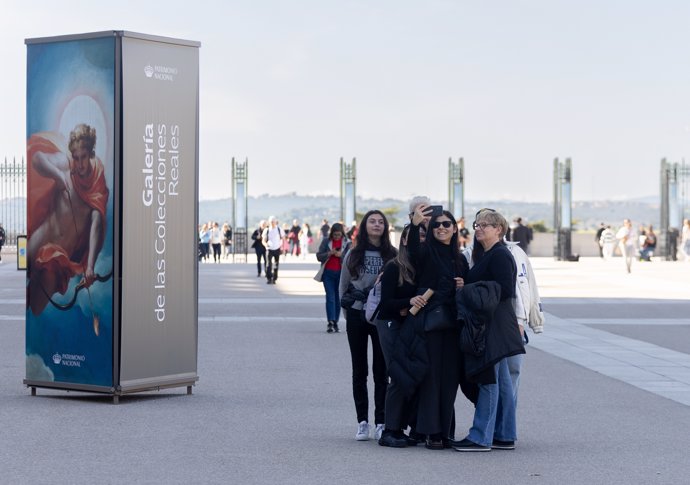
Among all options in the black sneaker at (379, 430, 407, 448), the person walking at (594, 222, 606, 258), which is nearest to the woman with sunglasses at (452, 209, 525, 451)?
the black sneaker at (379, 430, 407, 448)

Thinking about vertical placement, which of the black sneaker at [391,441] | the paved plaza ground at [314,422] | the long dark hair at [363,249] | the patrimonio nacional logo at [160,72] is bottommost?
the paved plaza ground at [314,422]

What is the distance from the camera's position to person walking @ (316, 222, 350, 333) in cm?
1708

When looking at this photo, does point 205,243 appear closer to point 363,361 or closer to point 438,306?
point 363,361

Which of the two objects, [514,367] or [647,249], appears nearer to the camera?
[514,367]

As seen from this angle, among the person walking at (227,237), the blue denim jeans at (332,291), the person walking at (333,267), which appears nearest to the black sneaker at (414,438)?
the person walking at (333,267)

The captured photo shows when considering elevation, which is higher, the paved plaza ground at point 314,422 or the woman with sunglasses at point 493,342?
the woman with sunglasses at point 493,342

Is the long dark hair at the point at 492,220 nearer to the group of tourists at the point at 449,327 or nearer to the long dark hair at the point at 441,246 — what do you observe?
the group of tourists at the point at 449,327

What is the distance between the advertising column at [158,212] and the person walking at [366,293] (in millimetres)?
2341

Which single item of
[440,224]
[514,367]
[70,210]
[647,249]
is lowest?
[514,367]

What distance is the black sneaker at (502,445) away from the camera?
28.4ft

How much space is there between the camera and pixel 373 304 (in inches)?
344

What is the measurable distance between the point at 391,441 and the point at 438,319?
2.85 feet

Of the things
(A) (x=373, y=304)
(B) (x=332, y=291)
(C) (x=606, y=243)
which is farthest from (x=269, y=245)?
(A) (x=373, y=304)

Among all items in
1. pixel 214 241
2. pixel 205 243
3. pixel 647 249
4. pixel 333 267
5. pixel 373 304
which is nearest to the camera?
pixel 373 304
